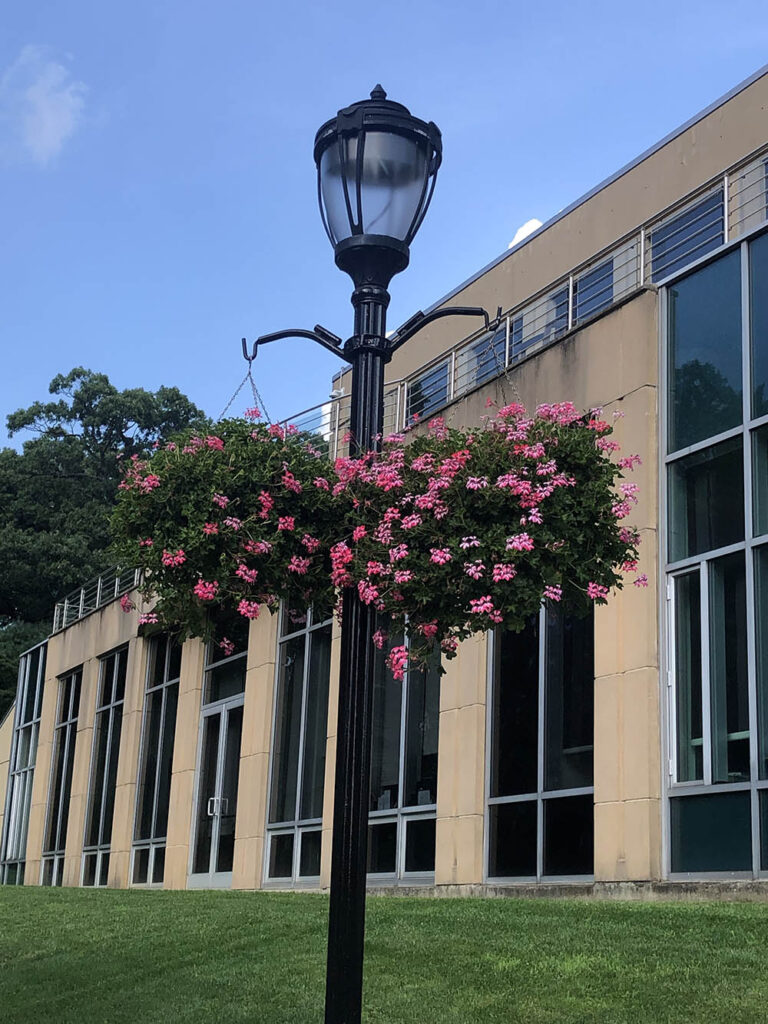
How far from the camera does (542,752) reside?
14.2 metres

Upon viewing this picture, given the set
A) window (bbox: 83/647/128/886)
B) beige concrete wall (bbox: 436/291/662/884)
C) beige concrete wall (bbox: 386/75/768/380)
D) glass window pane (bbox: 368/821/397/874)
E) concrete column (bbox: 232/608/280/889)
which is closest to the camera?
beige concrete wall (bbox: 436/291/662/884)

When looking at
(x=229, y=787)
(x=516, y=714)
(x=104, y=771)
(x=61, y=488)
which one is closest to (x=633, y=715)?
(x=516, y=714)

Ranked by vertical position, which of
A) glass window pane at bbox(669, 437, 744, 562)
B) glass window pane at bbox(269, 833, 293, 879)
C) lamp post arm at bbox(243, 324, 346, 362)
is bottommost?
glass window pane at bbox(269, 833, 293, 879)

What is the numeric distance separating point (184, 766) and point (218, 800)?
149cm

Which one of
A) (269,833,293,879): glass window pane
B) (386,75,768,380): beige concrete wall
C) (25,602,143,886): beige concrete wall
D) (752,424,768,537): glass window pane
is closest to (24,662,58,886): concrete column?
(25,602,143,886): beige concrete wall

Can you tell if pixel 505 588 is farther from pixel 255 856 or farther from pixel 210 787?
pixel 210 787

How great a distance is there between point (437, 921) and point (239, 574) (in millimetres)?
5798

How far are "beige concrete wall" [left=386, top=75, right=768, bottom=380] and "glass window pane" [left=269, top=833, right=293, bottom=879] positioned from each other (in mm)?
8544

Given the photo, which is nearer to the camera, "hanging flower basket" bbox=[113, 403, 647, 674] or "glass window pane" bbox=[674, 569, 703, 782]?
"hanging flower basket" bbox=[113, 403, 647, 674]

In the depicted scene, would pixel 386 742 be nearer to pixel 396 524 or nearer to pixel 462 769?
pixel 462 769

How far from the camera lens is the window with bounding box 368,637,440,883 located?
16234 mm

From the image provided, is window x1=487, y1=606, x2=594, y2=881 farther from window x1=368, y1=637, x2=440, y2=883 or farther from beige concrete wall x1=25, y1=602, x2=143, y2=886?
beige concrete wall x1=25, y1=602, x2=143, y2=886

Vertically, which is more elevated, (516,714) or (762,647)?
(762,647)

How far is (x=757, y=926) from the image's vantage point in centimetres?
953
